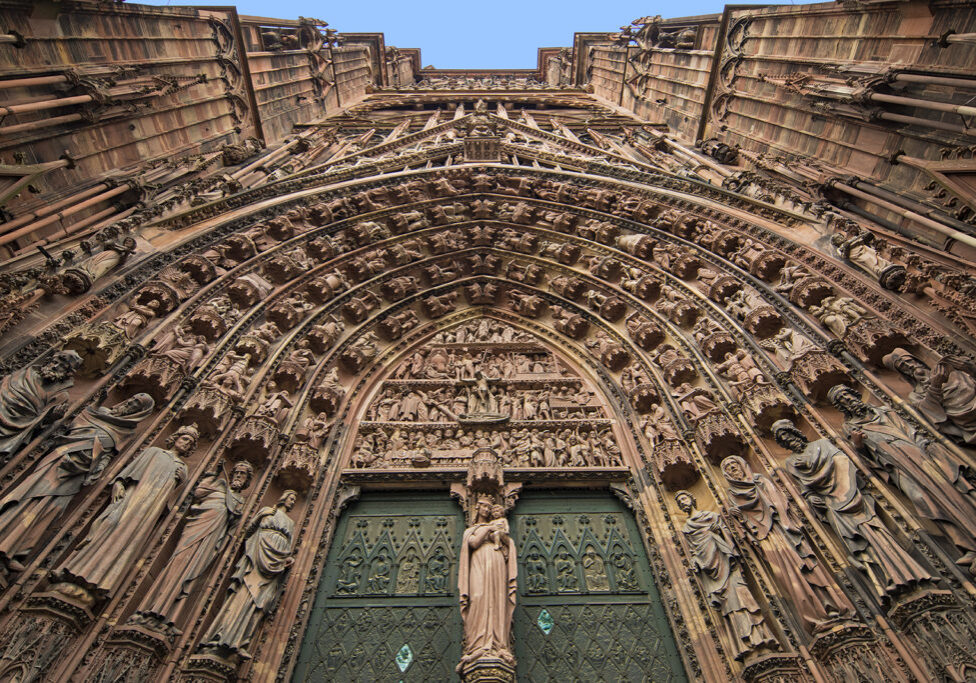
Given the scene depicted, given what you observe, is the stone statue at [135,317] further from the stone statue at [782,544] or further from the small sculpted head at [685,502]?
the stone statue at [782,544]

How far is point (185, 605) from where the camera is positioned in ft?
15.8

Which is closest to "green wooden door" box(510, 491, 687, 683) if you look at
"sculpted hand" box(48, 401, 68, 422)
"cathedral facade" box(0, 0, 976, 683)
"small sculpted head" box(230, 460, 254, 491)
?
"cathedral facade" box(0, 0, 976, 683)

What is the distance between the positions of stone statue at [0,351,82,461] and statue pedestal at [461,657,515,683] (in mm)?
3841

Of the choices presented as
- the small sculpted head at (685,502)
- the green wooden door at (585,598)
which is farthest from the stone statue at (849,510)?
the green wooden door at (585,598)

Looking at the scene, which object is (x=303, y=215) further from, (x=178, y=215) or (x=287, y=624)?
(x=287, y=624)

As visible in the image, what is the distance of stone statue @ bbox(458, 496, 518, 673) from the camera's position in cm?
488

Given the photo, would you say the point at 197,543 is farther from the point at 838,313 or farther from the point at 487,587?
the point at 838,313

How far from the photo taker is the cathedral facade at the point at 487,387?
4.62m

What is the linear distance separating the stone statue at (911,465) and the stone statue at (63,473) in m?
6.44

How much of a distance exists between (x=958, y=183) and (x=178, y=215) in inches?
366

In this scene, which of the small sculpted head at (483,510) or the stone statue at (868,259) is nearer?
the stone statue at (868,259)

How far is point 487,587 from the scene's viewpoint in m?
5.33

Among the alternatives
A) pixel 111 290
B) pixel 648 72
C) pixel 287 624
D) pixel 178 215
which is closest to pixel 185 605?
pixel 287 624

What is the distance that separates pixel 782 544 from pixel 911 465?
1186 millimetres
